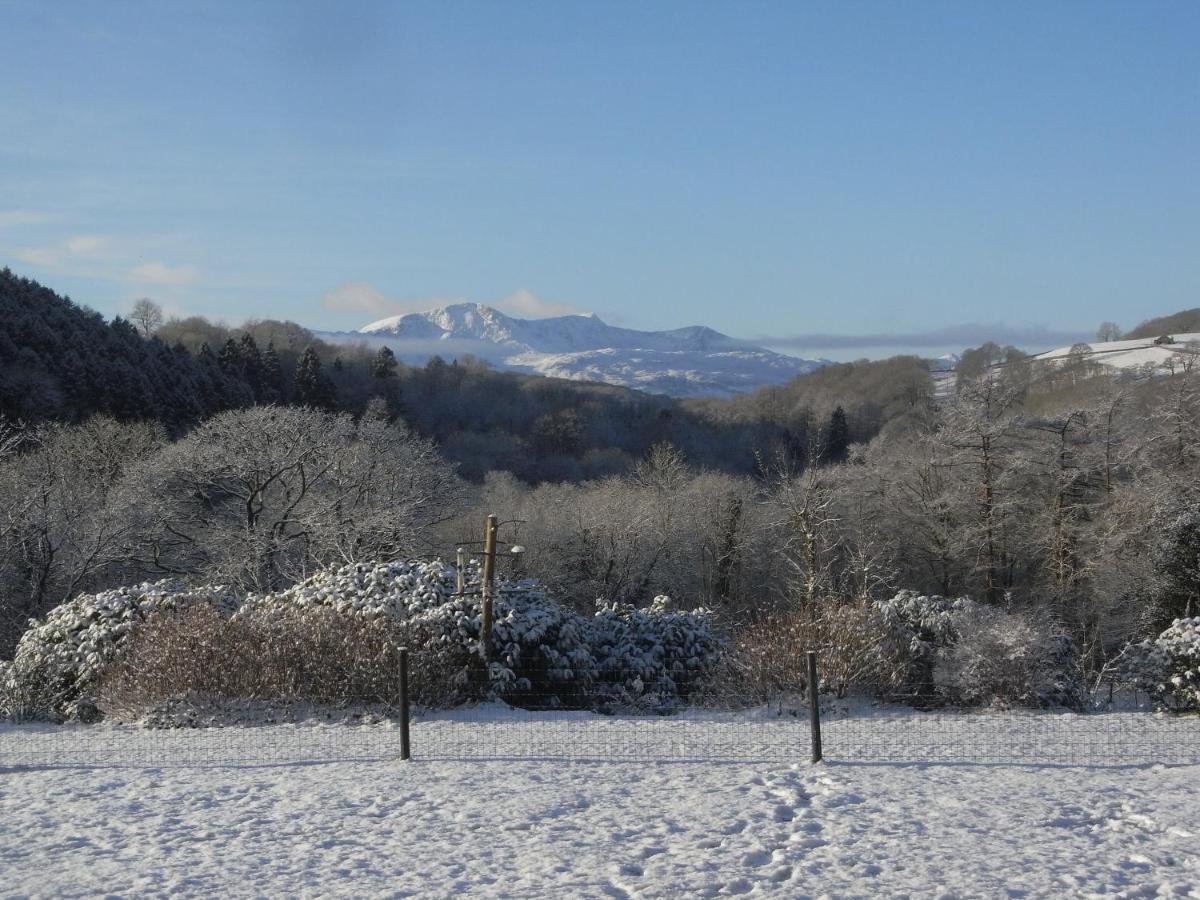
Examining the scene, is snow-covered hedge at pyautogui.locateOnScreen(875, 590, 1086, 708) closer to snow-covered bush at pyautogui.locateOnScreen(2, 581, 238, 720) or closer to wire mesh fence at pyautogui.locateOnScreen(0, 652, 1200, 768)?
wire mesh fence at pyautogui.locateOnScreen(0, 652, 1200, 768)

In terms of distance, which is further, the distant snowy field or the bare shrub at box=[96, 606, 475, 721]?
the bare shrub at box=[96, 606, 475, 721]

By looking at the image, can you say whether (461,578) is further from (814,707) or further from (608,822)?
(608,822)

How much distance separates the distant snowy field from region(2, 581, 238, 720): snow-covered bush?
3.73m

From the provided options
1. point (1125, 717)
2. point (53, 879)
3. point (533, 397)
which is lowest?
point (1125, 717)

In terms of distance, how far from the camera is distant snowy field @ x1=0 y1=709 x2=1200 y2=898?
6.16 metres

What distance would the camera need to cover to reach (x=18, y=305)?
47.7 metres

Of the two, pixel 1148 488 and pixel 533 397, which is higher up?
pixel 533 397

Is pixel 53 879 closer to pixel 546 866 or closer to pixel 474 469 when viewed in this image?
pixel 546 866

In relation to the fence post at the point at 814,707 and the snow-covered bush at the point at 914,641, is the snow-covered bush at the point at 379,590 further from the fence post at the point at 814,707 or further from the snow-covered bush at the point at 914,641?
the fence post at the point at 814,707

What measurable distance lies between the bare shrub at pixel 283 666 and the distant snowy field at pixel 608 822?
2219 millimetres

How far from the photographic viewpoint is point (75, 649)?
47.5 feet

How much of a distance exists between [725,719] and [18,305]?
46365 millimetres

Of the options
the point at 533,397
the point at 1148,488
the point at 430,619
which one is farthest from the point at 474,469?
the point at 430,619

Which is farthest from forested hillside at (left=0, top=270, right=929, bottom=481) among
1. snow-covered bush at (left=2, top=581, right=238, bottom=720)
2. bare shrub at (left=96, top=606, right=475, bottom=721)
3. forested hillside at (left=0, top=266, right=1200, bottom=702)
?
snow-covered bush at (left=2, top=581, right=238, bottom=720)
